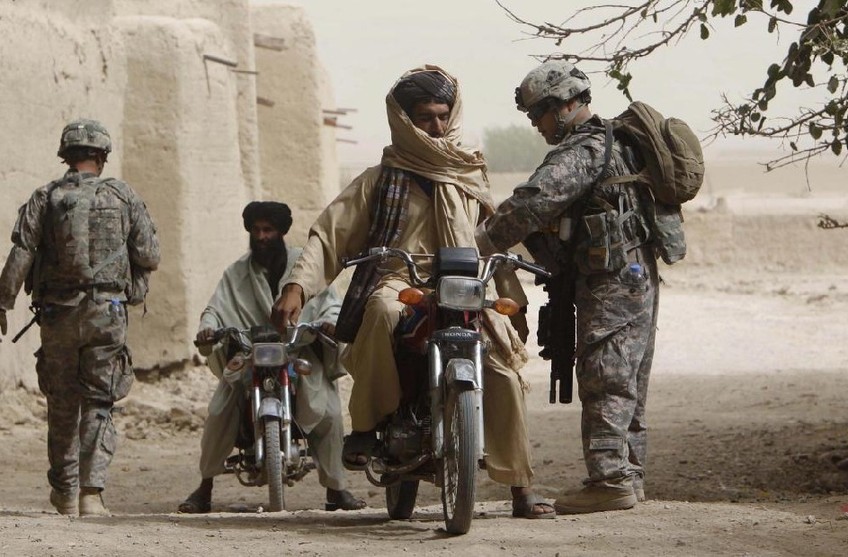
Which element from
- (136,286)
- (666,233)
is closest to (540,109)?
(666,233)

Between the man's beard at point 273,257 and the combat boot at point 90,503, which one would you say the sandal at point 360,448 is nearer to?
the man's beard at point 273,257

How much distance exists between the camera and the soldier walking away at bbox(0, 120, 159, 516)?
23.2 feet

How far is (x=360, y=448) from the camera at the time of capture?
18.9ft

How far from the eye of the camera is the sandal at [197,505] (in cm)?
750

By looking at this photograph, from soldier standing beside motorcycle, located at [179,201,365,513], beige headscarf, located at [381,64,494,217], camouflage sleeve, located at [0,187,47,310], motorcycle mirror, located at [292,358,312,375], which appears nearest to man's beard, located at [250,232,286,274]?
soldier standing beside motorcycle, located at [179,201,365,513]

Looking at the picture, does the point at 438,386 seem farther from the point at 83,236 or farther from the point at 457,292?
the point at 83,236

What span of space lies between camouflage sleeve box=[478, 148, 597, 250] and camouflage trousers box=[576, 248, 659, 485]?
0.35 meters

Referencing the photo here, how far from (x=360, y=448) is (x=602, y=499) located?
0.98 meters

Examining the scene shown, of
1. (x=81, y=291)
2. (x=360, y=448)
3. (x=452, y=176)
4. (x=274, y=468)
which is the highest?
(x=452, y=176)

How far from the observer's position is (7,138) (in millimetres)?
10227

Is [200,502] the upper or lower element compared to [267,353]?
lower

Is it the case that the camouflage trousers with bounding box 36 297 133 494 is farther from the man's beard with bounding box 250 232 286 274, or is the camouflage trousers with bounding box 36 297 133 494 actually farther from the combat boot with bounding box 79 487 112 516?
the man's beard with bounding box 250 232 286 274

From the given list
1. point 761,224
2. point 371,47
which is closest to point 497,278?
point 761,224

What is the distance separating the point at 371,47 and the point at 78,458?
6466cm
